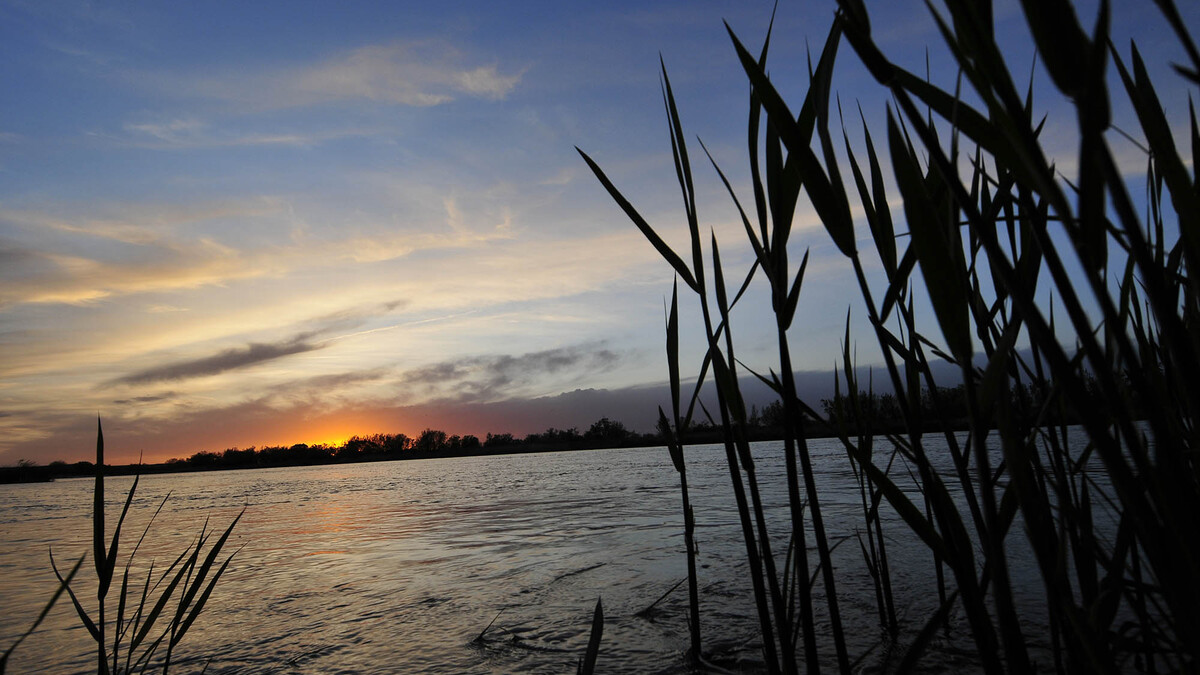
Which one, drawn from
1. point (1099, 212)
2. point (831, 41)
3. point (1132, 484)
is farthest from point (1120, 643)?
point (831, 41)

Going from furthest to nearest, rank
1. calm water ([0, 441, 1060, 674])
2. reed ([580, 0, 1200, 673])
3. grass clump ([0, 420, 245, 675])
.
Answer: calm water ([0, 441, 1060, 674]), grass clump ([0, 420, 245, 675]), reed ([580, 0, 1200, 673])

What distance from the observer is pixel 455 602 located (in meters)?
3.81

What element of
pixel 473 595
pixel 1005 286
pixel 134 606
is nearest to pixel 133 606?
pixel 134 606

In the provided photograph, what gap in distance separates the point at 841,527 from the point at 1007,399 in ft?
17.7

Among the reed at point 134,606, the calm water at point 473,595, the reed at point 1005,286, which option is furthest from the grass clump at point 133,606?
the reed at point 1005,286

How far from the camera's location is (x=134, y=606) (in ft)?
14.0

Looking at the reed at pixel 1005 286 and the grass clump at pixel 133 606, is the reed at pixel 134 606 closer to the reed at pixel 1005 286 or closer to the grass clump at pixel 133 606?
the grass clump at pixel 133 606

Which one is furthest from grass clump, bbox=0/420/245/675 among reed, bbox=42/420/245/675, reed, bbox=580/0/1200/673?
reed, bbox=580/0/1200/673

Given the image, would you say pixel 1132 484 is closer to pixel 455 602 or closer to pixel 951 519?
pixel 951 519

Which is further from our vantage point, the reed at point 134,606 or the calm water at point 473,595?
the calm water at point 473,595

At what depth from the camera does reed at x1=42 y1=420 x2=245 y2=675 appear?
1.47 meters

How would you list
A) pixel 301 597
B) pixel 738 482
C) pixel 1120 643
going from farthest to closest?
pixel 301 597 < pixel 738 482 < pixel 1120 643

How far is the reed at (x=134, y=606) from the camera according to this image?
1.47 m

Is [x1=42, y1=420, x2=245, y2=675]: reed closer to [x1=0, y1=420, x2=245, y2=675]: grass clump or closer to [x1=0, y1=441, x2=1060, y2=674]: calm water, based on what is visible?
[x1=0, y1=420, x2=245, y2=675]: grass clump
